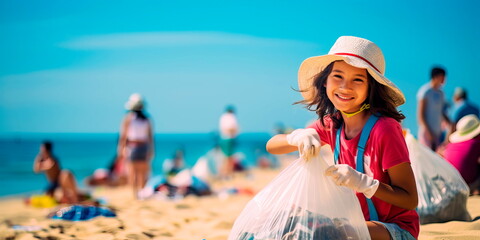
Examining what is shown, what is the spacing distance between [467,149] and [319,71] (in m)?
2.23

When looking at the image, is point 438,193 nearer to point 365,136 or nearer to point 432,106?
point 365,136

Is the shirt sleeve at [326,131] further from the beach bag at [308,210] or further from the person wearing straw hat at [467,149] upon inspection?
the person wearing straw hat at [467,149]

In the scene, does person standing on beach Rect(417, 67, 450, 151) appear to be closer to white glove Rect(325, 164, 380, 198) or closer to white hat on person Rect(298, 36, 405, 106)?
white hat on person Rect(298, 36, 405, 106)

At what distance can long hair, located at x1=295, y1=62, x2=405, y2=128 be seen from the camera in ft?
7.05

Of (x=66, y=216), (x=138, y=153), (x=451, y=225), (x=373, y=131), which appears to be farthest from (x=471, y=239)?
(x=138, y=153)

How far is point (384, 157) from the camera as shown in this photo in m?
1.97

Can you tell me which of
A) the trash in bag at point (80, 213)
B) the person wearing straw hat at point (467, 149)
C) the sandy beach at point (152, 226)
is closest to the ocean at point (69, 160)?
the sandy beach at point (152, 226)

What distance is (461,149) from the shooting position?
3.94 meters

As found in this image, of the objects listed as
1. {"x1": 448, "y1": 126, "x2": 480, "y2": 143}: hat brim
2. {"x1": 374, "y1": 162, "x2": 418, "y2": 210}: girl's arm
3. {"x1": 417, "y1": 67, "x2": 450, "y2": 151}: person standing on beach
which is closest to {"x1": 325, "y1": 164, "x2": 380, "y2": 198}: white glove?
{"x1": 374, "y1": 162, "x2": 418, "y2": 210}: girl's arm

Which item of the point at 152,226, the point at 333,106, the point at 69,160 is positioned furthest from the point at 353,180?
the point at 69,160

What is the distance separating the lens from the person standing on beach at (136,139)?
252 inches

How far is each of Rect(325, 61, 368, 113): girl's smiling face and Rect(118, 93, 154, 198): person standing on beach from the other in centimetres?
460

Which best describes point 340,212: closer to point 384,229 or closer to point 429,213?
point 384,229

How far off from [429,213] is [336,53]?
161cm
